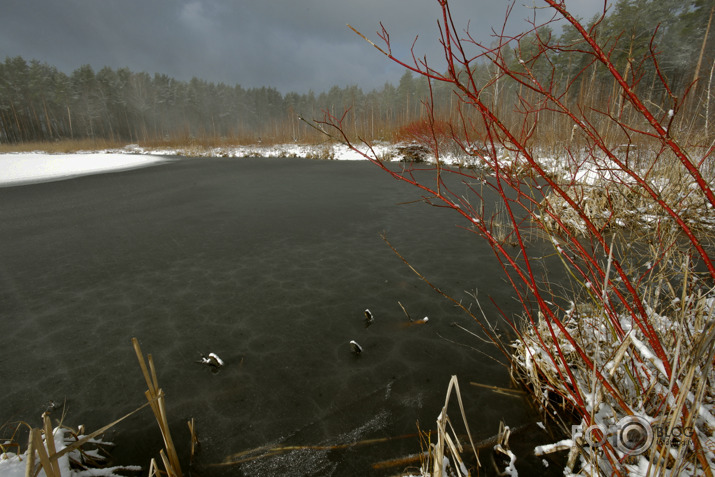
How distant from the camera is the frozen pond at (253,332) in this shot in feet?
5.69

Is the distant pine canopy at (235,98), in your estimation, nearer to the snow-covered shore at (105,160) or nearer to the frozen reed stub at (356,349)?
the snow-covered shore at (105,160)

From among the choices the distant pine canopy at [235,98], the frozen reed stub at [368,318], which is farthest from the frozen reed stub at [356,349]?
the distant pine canopy at [235,98]

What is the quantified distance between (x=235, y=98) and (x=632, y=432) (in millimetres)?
63978

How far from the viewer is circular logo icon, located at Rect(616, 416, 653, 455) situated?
0.74 m

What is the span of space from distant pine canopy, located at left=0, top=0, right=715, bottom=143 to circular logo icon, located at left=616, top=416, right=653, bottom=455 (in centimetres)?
1720

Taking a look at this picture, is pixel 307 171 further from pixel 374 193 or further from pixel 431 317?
pixel 431 317

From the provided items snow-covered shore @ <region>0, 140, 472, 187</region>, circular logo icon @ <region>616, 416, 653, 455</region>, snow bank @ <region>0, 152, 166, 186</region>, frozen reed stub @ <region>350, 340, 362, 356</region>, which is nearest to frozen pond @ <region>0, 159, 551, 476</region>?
frozen reed stub @ <region>350, 340, 362, 356</region>

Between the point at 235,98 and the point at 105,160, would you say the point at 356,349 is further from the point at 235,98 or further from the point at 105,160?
the point at 235,98

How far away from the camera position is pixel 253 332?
2.55 metres

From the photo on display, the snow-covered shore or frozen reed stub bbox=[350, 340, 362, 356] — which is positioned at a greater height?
the snow-covered shore

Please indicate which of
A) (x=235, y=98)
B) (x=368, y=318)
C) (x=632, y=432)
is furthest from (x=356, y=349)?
(x=235, y=98)

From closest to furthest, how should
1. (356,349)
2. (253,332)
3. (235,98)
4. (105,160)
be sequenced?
(356,349)
(253,332)
(105,160)
(235,98)

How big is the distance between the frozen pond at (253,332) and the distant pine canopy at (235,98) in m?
14.0

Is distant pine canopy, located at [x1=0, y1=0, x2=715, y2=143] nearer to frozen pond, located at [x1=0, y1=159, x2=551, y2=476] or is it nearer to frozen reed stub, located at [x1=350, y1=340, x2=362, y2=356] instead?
frozen pond, located at [x1=0, y1=159, x2=551, y2=476]
